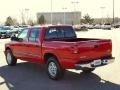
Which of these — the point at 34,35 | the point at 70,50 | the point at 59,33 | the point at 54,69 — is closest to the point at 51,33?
the point at 59,33

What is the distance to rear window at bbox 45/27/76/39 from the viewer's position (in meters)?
11.1

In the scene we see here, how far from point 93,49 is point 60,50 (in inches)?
39.3

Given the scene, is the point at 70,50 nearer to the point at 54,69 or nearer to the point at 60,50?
the point at 60,50

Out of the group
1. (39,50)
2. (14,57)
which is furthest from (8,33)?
(39,50)

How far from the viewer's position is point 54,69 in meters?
10.3

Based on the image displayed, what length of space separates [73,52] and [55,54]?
866 millimetres

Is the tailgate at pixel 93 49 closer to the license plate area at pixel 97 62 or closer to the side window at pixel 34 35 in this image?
the license plate area at pixel 97 62

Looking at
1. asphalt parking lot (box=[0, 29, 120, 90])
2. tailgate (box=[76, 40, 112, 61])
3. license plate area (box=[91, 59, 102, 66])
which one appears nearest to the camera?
asphalt parking lot (box=[0, 29, 120, 90])

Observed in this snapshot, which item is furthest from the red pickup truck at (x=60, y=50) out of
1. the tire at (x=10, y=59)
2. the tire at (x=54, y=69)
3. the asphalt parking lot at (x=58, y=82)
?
the tire at (x=10, y=59)

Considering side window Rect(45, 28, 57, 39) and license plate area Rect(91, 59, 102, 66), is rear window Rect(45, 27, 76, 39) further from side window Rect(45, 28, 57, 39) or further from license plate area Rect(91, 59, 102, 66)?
license plate area Rect(91, 59, 102, 66)

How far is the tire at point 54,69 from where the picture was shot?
1011cm

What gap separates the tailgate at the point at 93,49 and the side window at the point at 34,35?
7.20ft

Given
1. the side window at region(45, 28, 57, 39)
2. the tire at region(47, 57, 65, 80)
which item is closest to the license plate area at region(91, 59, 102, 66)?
the tire at region(47, 57, 65, 80)

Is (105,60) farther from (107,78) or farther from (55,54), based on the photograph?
(55,54)
